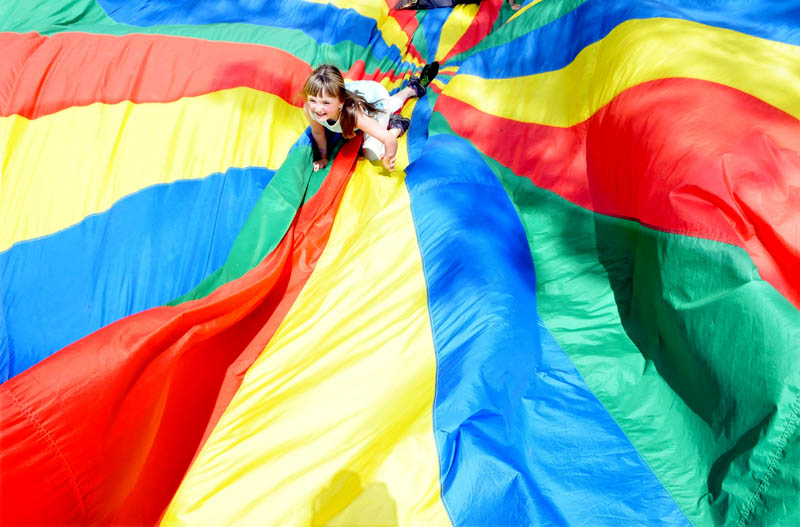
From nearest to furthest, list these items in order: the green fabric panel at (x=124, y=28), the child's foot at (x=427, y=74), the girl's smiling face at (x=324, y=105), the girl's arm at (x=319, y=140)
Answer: the girl's smiling face at (x=324, y=105) < the girl's arm at (x=319, y=140) < the green fabric panel at (x=124, y=28) < the child's foot at (x=427, y=74)

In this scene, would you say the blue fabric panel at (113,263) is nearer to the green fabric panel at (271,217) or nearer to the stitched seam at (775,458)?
the green fabric panel at (271,217)

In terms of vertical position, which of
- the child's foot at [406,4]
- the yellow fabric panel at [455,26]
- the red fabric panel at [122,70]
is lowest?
the yellow fabric panel at [455,26]

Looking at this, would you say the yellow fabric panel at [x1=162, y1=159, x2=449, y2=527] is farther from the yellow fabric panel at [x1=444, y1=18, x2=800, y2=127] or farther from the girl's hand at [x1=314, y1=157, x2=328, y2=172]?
the yellow fabric panel at [x1=444, y1=18, x2=800, y2=127]

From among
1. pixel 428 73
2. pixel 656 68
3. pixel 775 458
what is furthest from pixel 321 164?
pixel 775 458

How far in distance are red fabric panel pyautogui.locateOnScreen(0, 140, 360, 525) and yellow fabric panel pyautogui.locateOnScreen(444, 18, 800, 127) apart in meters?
1.24

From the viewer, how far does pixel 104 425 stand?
1.20 metres

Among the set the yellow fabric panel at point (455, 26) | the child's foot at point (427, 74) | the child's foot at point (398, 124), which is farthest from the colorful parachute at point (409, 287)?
the yellow fabric panel at point (455, 26)

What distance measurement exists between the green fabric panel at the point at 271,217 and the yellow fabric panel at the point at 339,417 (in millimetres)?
199

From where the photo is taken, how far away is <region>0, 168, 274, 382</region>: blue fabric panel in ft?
4.74

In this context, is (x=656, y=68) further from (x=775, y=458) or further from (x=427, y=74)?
(x=427, y=74)

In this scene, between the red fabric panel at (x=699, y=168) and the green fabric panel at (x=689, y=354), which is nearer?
the green fabric panel at (x=689, y=354)

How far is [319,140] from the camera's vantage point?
2.20 meters

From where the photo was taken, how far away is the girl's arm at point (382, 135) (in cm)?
216

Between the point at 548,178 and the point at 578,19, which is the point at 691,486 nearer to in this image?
the point at 548,178
